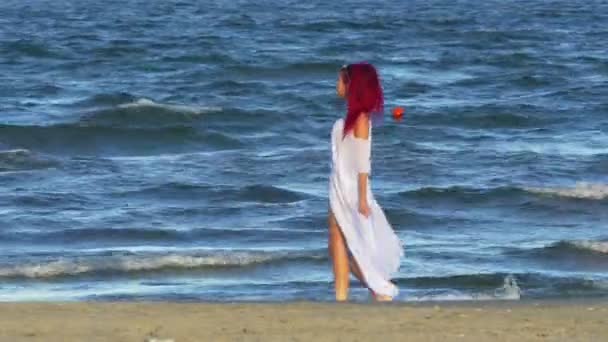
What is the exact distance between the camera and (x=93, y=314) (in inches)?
308

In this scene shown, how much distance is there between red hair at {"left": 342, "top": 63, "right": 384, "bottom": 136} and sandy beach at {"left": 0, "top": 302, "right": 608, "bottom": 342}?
36.2 inches

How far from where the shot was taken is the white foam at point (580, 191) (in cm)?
1512

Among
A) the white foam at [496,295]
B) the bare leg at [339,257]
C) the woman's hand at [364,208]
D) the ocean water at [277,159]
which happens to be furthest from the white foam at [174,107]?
the woman's hand at [364,208]

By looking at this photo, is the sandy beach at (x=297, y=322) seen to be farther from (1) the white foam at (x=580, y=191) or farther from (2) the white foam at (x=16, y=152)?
(2) the white foam at (x=16, y=152)

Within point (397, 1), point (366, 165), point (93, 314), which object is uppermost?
point (366, 165)

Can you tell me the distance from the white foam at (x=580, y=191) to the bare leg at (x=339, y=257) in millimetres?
6752

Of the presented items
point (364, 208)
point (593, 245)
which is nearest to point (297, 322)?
point (364, 208)

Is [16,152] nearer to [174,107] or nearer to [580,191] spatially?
[174,107]

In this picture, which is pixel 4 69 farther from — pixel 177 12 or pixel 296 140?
pixel 177 12

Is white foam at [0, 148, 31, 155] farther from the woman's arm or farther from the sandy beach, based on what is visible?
the woman's arm

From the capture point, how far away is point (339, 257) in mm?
8578

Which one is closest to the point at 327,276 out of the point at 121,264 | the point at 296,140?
the point at 121,264

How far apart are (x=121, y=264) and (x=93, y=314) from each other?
3.76 m

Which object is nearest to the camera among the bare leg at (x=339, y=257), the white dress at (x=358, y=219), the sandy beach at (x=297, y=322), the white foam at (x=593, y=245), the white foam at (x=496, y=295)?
the sandy beach at (x=297, y=322)
